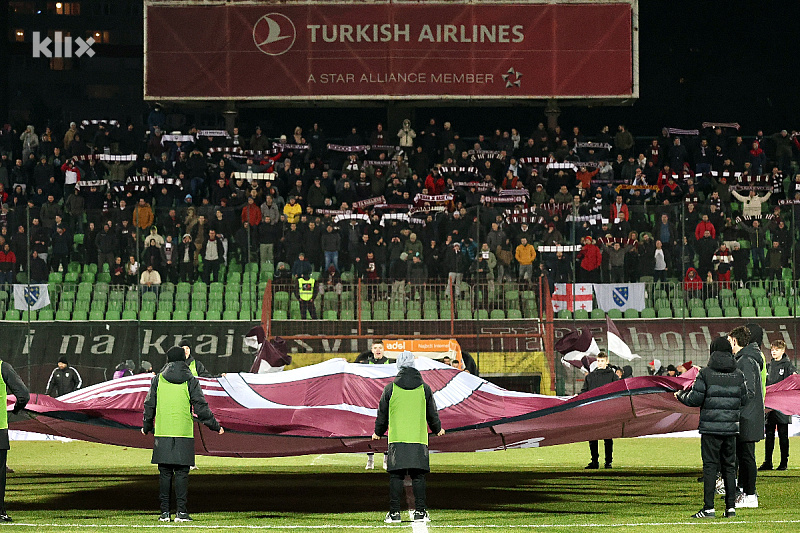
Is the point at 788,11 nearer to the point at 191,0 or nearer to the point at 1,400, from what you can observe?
the point at 191,0

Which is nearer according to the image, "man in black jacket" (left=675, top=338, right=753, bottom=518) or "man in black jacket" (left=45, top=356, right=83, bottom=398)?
"man in black jacket" (left=675, top=338, right=753, bottom=518)

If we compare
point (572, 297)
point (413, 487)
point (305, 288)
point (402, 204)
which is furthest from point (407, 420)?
point (402, 204)

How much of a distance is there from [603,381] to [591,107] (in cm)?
2316

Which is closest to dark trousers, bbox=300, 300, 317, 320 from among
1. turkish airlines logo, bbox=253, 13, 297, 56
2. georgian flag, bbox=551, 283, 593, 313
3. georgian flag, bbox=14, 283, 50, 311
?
georgian flag, bbox=551, 283, 593, 313

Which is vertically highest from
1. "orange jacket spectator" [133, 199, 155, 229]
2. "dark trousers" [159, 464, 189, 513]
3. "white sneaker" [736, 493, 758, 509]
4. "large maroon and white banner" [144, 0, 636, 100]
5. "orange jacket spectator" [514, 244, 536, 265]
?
"large maroon and white banner" [144, 0, 636, 100]

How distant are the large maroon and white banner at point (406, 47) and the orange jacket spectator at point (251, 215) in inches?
411

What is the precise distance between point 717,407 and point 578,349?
9.54 m

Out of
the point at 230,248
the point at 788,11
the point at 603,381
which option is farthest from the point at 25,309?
the point at 788,11

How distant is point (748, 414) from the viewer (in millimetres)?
11328

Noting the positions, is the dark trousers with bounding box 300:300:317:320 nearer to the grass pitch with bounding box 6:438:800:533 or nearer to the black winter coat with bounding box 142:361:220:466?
the grass pitch with bounding box 6:438:800:533

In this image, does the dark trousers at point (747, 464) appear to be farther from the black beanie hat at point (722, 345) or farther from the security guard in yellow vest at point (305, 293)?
the security guard in yellow vest at point (305, 293)

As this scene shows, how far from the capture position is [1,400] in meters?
11.3

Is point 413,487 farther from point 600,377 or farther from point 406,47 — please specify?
point 406,47

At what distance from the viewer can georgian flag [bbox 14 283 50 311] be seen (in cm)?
2383
